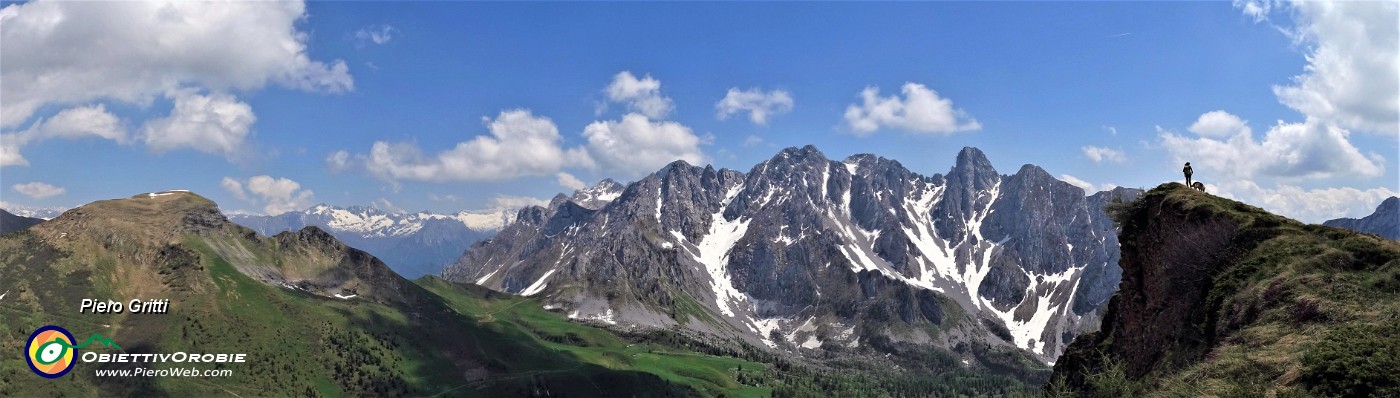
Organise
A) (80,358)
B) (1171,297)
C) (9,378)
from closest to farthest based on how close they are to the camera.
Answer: (1171,297) < (9,378) < (80,358)

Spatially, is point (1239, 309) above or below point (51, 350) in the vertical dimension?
below

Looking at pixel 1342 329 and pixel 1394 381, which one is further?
pixel 1342 329

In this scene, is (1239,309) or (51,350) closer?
(1239,309)

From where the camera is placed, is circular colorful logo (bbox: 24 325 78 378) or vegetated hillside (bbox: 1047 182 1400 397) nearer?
vegetated hillside (bbox: 1047 182 1400 397)

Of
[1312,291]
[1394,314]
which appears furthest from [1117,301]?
[1394,314]

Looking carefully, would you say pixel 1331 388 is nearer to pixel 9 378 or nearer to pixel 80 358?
pixel 9 378

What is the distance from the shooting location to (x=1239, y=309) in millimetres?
52562

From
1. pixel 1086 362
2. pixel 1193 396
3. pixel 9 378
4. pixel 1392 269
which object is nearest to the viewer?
pixel 1193 396

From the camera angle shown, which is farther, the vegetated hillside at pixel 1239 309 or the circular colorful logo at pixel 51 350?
the circular colorful logo at pixel 51 350

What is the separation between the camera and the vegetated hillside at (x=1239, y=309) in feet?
120

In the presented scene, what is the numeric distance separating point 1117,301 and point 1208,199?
1750cm

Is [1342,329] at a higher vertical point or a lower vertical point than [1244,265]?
lower

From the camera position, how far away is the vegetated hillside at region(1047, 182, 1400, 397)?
36719 mm

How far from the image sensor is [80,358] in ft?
654
